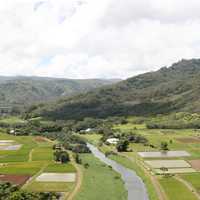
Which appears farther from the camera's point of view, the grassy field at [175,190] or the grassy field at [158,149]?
the grassy field at [158,149]

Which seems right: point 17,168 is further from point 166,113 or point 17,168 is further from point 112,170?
point 166,113

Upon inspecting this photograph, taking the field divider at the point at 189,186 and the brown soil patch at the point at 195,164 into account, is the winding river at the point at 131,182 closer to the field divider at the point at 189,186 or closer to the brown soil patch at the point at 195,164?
the field divider at the point at 189,186

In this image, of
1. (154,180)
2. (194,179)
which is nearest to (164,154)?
(194,179)

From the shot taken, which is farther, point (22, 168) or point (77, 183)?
point (22, 168)

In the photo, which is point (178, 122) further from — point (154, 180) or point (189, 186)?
point (189, 186)

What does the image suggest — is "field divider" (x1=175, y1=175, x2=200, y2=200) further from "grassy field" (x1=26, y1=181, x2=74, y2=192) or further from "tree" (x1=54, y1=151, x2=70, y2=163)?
"tree" (x1=54, y1=151, x2=70, y2=163)

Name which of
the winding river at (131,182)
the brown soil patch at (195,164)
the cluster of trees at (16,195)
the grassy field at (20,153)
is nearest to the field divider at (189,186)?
the winding river at (131,182)
